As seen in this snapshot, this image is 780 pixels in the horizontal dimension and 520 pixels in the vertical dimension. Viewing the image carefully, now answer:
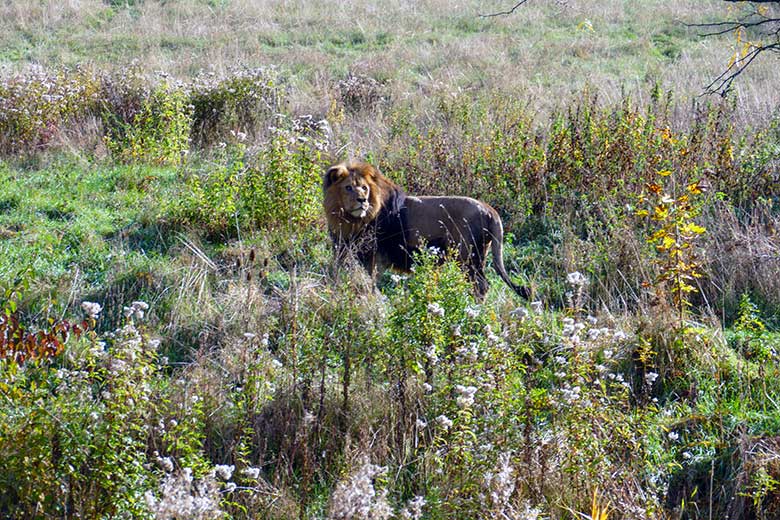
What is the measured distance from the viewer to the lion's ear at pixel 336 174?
7.95m

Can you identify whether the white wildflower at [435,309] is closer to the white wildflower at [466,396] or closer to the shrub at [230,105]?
the white wildflower at [466,396]

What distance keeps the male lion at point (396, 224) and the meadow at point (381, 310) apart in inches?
11.8

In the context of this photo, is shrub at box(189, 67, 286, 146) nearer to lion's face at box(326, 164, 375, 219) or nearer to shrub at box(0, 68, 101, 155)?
shrub at box(0, 68, 101, 155)

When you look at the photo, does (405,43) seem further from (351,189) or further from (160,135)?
(351,189)

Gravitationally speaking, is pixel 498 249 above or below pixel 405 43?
above

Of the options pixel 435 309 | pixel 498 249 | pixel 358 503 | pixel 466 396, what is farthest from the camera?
pixel 498 249

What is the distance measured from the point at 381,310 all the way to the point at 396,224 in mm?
1566

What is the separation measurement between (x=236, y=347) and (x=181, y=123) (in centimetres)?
522

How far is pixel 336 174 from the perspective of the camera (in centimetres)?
797

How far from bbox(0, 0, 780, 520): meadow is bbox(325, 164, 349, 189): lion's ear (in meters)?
0.78

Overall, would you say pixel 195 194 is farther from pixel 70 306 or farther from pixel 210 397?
pixel 210 397

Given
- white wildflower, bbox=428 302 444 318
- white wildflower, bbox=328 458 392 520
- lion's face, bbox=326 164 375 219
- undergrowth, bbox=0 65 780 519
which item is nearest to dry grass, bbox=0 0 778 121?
undergrowth, bbox=0 65 780 519

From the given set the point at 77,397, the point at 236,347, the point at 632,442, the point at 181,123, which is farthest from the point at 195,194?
the point at 632,442

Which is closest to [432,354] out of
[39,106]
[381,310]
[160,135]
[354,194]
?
[381,310]
